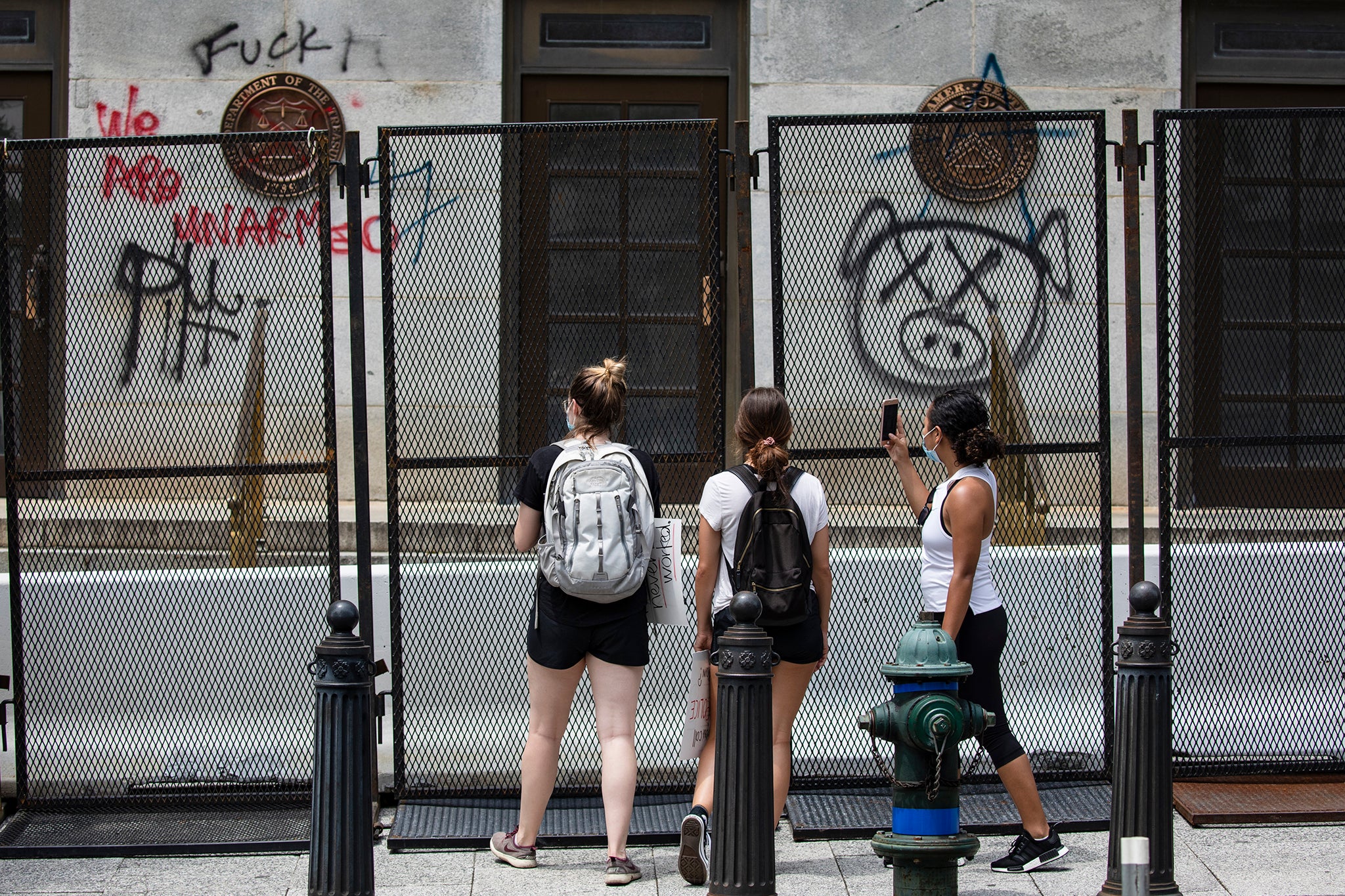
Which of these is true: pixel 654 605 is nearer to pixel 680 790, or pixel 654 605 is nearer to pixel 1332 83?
pixel 680 790

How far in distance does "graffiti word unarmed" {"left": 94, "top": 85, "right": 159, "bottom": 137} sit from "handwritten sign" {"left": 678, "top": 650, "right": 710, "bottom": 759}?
597 centimetres

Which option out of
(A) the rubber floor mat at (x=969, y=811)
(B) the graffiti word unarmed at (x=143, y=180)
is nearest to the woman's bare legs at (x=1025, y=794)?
(A) the rubber floor mat at (x=969, y=811)

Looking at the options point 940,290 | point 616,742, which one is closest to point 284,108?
point 940,290

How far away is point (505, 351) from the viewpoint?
550cm

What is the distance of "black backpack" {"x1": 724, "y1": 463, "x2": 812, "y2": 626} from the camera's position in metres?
4.59

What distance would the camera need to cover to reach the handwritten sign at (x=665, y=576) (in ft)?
15.8

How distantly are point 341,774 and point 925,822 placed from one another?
64.2 inches

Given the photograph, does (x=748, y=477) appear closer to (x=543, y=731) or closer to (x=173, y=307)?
(x=543, y=731)

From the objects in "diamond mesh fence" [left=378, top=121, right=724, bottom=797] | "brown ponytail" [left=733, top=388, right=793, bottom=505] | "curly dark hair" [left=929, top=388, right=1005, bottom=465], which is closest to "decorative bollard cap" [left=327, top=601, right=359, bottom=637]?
Answer: "brown ponytail" [left=733, top=388, right=793, bottom=505]

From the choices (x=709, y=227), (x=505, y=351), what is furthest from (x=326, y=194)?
(x=709, y=227)

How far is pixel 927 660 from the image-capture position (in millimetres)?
4188

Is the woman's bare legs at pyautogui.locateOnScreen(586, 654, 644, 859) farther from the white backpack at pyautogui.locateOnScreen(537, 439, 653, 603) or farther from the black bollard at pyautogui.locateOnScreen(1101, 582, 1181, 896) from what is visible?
the black bollard at pyautogui.locateOnScreen(1101, 582, 1181, 896)

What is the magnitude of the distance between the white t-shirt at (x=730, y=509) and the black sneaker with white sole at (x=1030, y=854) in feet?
4.02

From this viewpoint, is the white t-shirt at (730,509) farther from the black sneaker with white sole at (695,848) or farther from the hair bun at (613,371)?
the black sneaker with white sole at (695,848)
